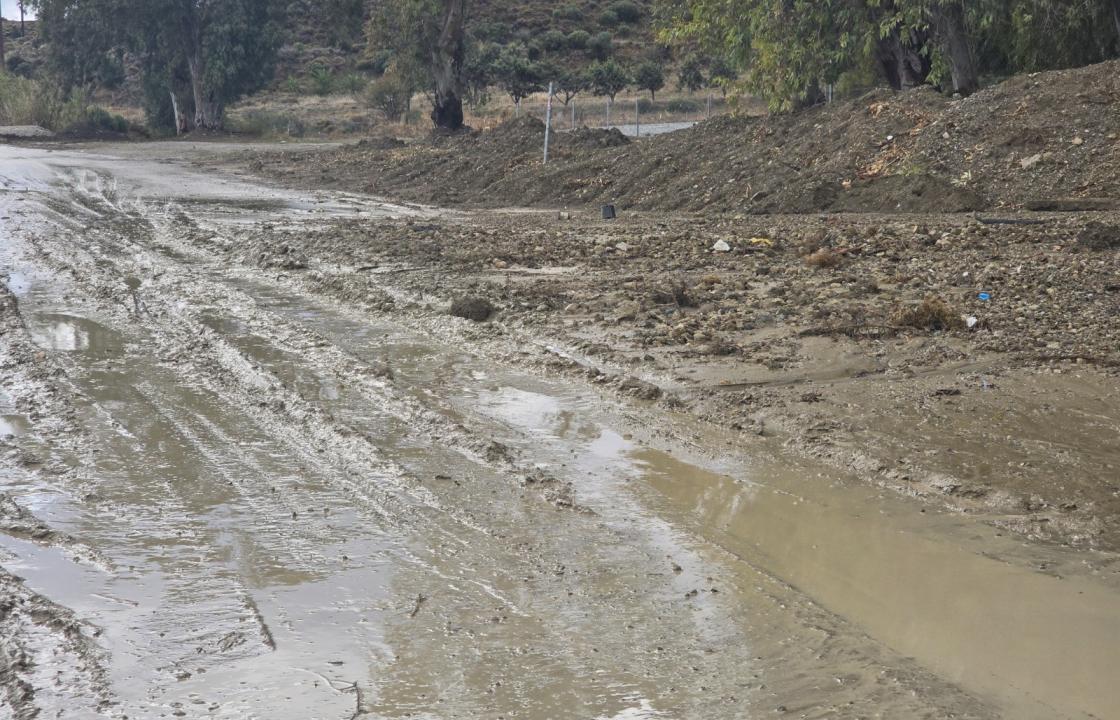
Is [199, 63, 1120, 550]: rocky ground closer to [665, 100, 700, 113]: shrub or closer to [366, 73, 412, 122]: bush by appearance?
[366, 73, 412, 122]: bush

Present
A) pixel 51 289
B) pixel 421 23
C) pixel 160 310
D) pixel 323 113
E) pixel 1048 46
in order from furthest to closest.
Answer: pixel 323 113 < pixel 421 23 < pixel 1048 46 < pixel 51 289 < pixel 160 310

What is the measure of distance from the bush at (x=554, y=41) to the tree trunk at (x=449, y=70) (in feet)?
140

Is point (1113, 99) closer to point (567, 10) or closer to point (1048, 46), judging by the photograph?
point (1048, 46)

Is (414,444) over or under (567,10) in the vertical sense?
under

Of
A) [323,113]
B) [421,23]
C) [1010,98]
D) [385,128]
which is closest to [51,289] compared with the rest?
[1010,98]

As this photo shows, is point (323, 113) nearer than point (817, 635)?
No

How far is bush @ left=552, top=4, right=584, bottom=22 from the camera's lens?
85.8 m

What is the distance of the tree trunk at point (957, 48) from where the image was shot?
789 inches

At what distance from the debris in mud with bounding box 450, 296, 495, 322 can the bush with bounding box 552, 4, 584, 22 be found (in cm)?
7968

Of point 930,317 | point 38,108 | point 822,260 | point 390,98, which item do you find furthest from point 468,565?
point 390,98

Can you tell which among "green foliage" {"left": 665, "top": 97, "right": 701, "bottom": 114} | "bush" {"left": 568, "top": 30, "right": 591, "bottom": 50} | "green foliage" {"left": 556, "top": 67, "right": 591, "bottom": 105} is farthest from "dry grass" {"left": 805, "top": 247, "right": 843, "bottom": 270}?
"bush" {"left": 568, "top": 30, "right": 591, "bottom": 50}

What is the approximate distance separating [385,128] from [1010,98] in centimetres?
3805

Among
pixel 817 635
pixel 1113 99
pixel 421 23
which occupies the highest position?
pixel 421 23

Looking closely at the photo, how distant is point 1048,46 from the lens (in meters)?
22.1
